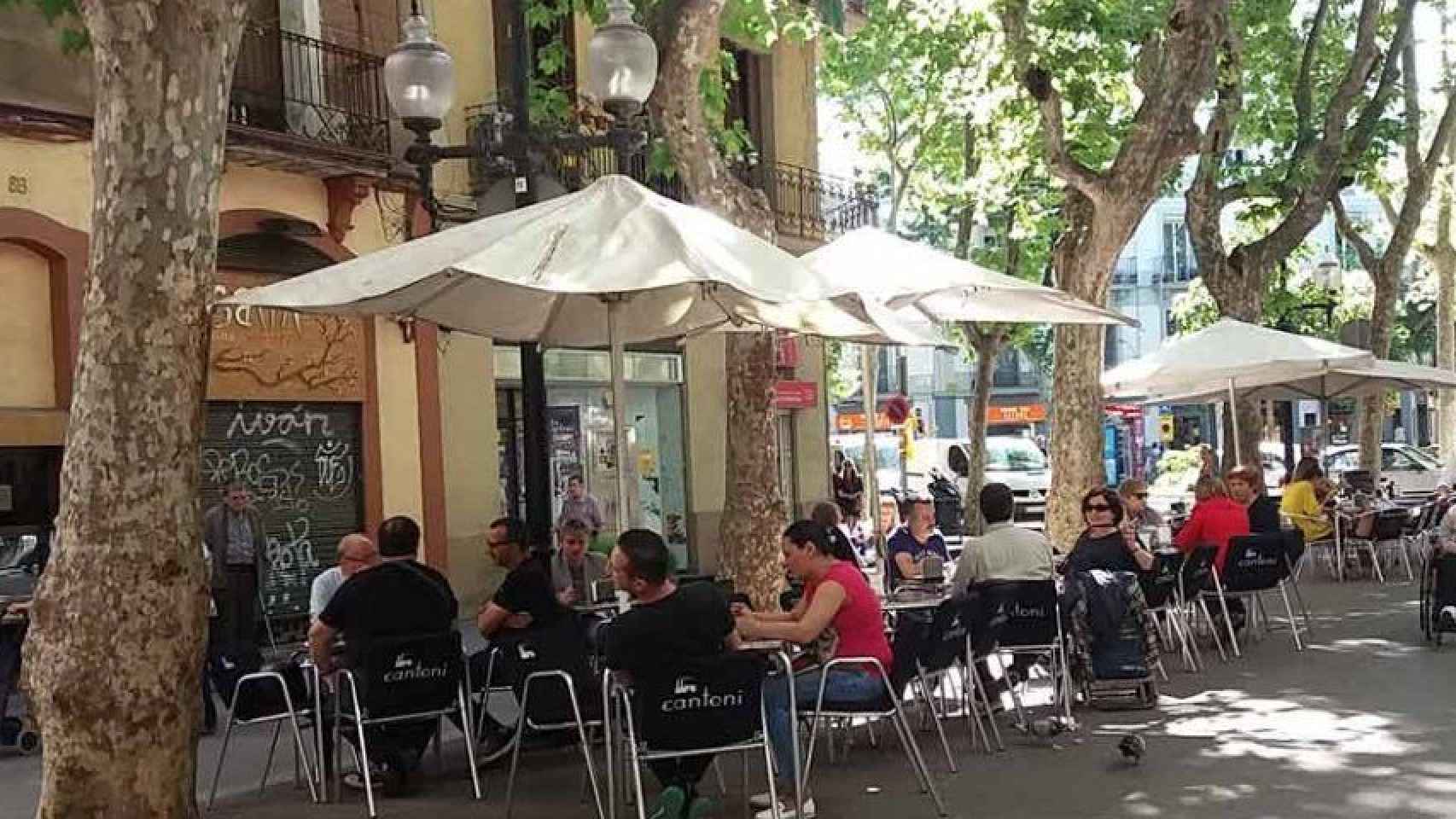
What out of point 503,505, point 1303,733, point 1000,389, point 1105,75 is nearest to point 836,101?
point 1105,75

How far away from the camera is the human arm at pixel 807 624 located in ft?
23.3

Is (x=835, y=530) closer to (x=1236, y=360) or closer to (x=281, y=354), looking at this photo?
(x=1236, y=360)

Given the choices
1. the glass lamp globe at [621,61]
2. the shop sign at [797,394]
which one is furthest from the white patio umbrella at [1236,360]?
the shop sign at [797,394]

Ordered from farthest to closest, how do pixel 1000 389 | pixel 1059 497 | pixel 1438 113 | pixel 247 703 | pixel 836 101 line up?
pixel 1000 389 → pixel 836 101 → pixel 1438 113 → pixel 1059 497 → pixel 247 703

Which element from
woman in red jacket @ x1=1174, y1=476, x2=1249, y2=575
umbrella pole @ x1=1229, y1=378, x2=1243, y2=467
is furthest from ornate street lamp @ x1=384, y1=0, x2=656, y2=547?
umbrella pole @ x1=1229, y1=378, x2=1243, y2=467

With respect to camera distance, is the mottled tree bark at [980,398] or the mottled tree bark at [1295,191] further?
the mottled tree bark at [980,398]

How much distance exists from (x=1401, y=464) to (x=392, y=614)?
96.4ft

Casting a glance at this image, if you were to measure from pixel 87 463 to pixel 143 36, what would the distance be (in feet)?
5.33

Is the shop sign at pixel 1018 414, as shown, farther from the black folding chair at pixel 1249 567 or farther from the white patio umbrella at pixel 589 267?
the white patio umbrella at pixel 589 267

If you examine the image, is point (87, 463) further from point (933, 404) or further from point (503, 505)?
point (933, 404)

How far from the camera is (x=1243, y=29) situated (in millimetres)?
20734

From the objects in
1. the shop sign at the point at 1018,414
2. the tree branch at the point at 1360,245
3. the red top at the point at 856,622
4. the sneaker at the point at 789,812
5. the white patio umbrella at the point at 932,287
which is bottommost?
the sneaker at the point at 789,812

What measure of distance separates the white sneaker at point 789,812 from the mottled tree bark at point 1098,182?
350 inches

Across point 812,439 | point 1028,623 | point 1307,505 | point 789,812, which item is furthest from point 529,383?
point 812,439
